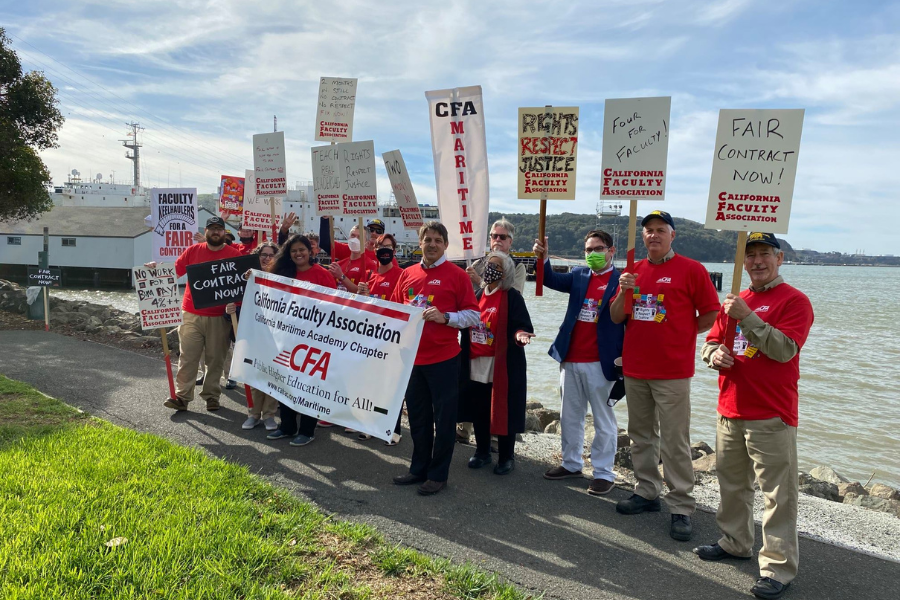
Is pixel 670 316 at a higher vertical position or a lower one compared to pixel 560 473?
higher

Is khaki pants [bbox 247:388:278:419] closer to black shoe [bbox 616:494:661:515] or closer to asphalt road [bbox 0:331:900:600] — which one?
asphalt road [bbox 0:331:900:600]

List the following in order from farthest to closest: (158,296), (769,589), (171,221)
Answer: (171,221) → (158,296) → (769,589)

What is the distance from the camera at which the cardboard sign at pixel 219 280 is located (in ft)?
22.3

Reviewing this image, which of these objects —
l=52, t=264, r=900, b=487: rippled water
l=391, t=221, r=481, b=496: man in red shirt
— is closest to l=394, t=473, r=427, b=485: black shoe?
l=391, t=221, r=481, b=496: man in red shirt

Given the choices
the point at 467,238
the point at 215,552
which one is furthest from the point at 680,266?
the point at 215,552

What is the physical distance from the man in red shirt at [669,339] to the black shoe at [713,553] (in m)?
0.26

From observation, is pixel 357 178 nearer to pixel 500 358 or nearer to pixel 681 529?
pixel 500 358

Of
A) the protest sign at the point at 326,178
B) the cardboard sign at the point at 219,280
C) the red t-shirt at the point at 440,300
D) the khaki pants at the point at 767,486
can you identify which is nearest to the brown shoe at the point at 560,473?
the red t-shirt at the point at 440,300

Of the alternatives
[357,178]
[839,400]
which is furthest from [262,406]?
[839,400]

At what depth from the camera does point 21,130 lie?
50.6 ft

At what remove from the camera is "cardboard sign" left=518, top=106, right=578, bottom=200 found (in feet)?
18.6

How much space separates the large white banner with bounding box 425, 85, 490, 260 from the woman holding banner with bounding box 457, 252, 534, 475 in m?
0.42

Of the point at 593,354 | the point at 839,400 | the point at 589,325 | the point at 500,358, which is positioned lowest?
the point at 839,400

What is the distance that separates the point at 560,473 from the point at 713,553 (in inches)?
69.5
